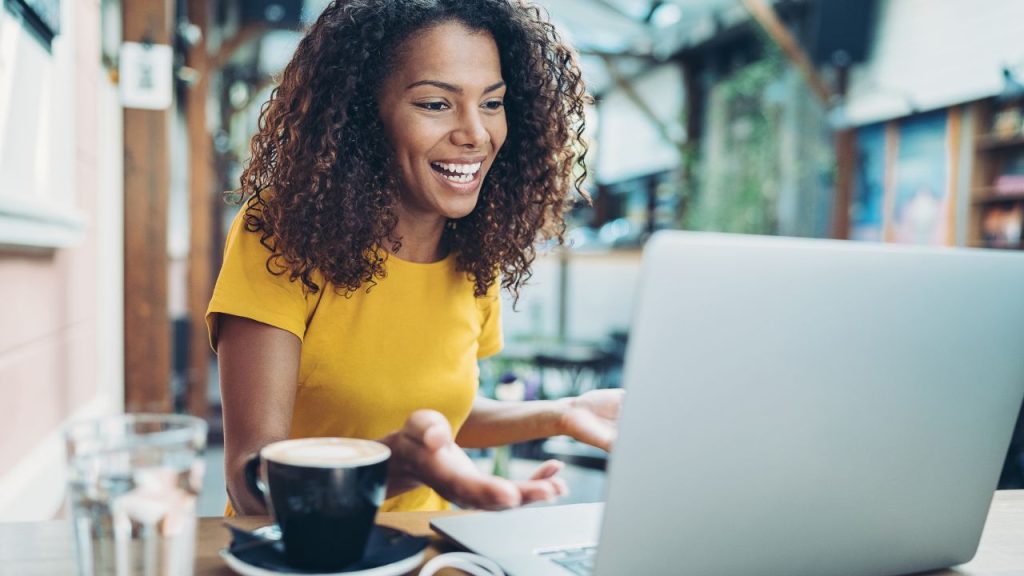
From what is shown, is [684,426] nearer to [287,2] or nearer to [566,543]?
[566,543]

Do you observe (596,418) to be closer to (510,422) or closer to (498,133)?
(510,422)

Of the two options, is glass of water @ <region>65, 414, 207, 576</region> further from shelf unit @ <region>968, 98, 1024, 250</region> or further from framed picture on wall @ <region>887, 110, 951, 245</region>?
framed picture on wall @ <region>887, 110, 951, 245</region>

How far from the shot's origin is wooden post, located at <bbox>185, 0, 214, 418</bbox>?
5242 millimetres

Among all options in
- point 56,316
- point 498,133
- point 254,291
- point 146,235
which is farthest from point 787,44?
point 254,291

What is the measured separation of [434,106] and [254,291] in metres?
0.34

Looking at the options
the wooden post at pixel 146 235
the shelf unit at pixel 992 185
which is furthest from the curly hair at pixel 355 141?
the shelf unit at pixel 992 185

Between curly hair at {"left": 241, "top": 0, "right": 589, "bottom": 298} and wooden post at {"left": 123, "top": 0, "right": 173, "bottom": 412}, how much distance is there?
2.04 meters

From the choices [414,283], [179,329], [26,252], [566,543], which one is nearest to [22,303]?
[26,252]

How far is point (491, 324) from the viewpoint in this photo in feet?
4.71

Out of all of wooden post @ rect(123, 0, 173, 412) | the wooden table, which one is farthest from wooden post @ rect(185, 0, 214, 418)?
the wooden table

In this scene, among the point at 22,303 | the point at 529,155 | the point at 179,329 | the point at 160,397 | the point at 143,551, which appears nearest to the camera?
the point at 143,551

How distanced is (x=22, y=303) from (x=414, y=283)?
1239 mm

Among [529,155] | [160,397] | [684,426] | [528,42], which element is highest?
[528,42]

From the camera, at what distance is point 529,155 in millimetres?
1392
